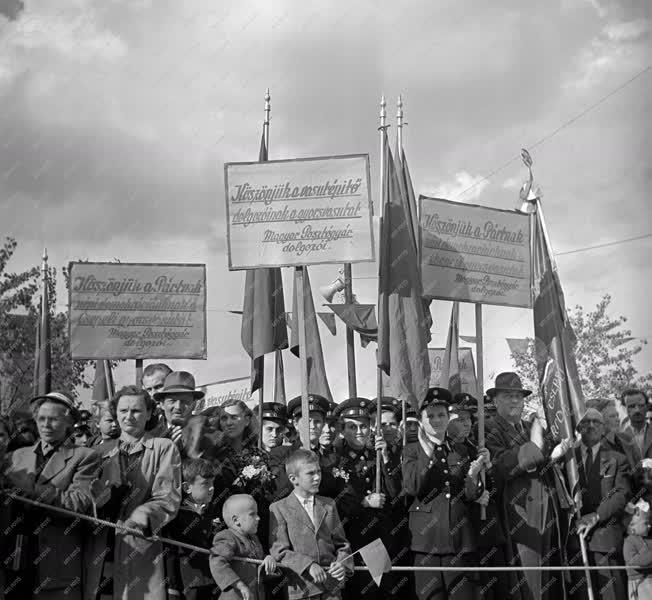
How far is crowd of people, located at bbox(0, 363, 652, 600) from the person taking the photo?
525 centimetres

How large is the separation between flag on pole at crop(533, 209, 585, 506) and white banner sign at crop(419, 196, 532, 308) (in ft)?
1.03

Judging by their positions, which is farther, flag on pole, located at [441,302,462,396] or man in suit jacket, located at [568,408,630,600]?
flag on pole, located at [441,302,462,396]

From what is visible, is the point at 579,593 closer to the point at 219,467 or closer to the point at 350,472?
the point at 350,472

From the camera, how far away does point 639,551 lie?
6.91m

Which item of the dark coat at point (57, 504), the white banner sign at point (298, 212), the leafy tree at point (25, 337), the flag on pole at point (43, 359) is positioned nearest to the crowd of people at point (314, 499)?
the dark coat at point (57, 504)

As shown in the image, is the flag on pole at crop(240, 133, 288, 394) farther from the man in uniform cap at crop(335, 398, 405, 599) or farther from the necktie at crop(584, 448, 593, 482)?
the necktie at crop(584, 448, 593, 482)

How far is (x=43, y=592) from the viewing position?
511cm

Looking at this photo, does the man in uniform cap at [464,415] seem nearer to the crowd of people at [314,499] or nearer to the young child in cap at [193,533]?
the crowd of people at [314,499]

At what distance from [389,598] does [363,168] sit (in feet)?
11.4

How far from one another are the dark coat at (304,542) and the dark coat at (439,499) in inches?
31.1

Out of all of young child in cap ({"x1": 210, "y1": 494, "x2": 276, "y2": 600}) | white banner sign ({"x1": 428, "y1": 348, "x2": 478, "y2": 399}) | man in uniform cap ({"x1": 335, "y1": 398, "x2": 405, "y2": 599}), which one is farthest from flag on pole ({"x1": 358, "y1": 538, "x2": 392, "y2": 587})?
white banner sign ({"x1": 428, "y1": 348, "x2": 478, "y2": 399})

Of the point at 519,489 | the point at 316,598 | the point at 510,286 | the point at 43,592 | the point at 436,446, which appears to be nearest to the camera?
the point at 43,592

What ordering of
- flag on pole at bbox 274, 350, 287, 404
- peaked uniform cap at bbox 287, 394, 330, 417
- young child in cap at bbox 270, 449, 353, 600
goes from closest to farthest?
young child in cap at bbox 270, 449, 353, 600 < peaked uniform cap at bbox 287, 394, 330, 417 < flag on pole at bbox 274, 350, 287, 404

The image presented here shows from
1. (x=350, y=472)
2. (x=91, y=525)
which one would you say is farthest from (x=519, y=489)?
(x=91, y=525)
